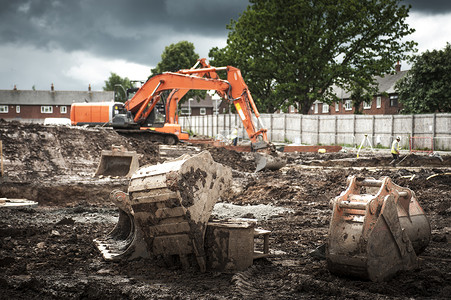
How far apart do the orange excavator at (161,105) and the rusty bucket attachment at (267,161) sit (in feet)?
7.15

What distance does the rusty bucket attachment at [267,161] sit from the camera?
15648mm

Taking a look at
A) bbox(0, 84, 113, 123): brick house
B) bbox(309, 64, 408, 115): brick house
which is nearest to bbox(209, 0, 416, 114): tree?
bbox(309, 64, 408, 115): brick house

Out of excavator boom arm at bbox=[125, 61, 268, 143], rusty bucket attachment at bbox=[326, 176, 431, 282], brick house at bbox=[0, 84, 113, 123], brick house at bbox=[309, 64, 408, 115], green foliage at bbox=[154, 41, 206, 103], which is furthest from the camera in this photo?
brick house at bbox=[0, 84, 113, 123]

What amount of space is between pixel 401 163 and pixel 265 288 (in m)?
16.8

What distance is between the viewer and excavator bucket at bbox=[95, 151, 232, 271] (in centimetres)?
471

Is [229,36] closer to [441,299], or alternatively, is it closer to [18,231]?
[18,231]

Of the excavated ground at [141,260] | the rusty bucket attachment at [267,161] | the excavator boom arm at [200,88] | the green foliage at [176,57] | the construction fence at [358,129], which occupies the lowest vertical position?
the excavated ground at [141,260]

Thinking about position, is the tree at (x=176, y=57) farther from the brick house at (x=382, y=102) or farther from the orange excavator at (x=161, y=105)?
the orange excavator at (x=161, y=105)

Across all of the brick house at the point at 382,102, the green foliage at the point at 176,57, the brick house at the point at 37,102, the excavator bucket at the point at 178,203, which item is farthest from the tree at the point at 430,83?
the brick house at the point at 37,102

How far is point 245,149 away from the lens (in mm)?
23094

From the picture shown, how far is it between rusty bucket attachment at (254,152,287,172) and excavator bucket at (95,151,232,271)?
411 inches

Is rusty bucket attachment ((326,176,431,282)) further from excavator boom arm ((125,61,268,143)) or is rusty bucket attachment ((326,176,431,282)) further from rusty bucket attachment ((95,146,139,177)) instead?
excavator boom arm ((125,61,268,143))

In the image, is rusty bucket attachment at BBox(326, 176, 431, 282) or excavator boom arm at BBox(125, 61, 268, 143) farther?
excavator boom arm at BBox(125, 61, 268, 143)

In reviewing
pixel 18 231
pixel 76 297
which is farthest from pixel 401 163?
pixel 76 297
